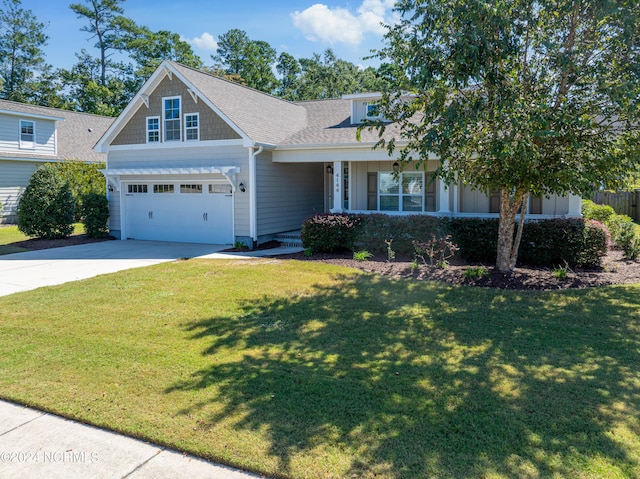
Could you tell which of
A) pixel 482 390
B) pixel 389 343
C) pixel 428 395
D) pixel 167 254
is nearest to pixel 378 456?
pixel 428 395

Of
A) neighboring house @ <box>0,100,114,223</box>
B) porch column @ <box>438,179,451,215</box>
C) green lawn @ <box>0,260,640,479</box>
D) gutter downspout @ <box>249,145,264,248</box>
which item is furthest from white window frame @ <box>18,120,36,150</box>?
porch column @ <box>438,179,451,215</box>

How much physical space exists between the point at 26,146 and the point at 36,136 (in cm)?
75

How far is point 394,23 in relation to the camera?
884cm

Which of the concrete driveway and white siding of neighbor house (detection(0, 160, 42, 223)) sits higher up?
white siding of neighbor house (detection(0, 160, 42, 223))

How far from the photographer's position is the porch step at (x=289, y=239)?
15.3 m

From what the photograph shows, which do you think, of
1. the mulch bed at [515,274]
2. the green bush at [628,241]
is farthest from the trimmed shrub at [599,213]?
the mulch bed at [515,274]

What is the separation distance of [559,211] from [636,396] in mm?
10348

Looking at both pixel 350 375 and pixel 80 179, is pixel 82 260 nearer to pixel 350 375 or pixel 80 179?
pixel 350 375

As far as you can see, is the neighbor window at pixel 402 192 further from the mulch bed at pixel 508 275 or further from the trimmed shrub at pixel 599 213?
the trimmed shrub at pixel 599 213

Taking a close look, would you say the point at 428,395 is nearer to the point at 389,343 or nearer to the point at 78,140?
the point at 389,343

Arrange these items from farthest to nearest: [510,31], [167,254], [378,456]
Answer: [167,254]
[510,31]
[378,456]

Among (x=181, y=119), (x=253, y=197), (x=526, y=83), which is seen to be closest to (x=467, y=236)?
(x=526, y=83)

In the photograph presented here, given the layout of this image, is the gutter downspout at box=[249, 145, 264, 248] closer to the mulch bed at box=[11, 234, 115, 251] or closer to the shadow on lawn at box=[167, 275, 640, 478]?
the mulch bed at box=[11, 234, 115, 251]

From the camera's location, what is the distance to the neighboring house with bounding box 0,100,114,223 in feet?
76.0
